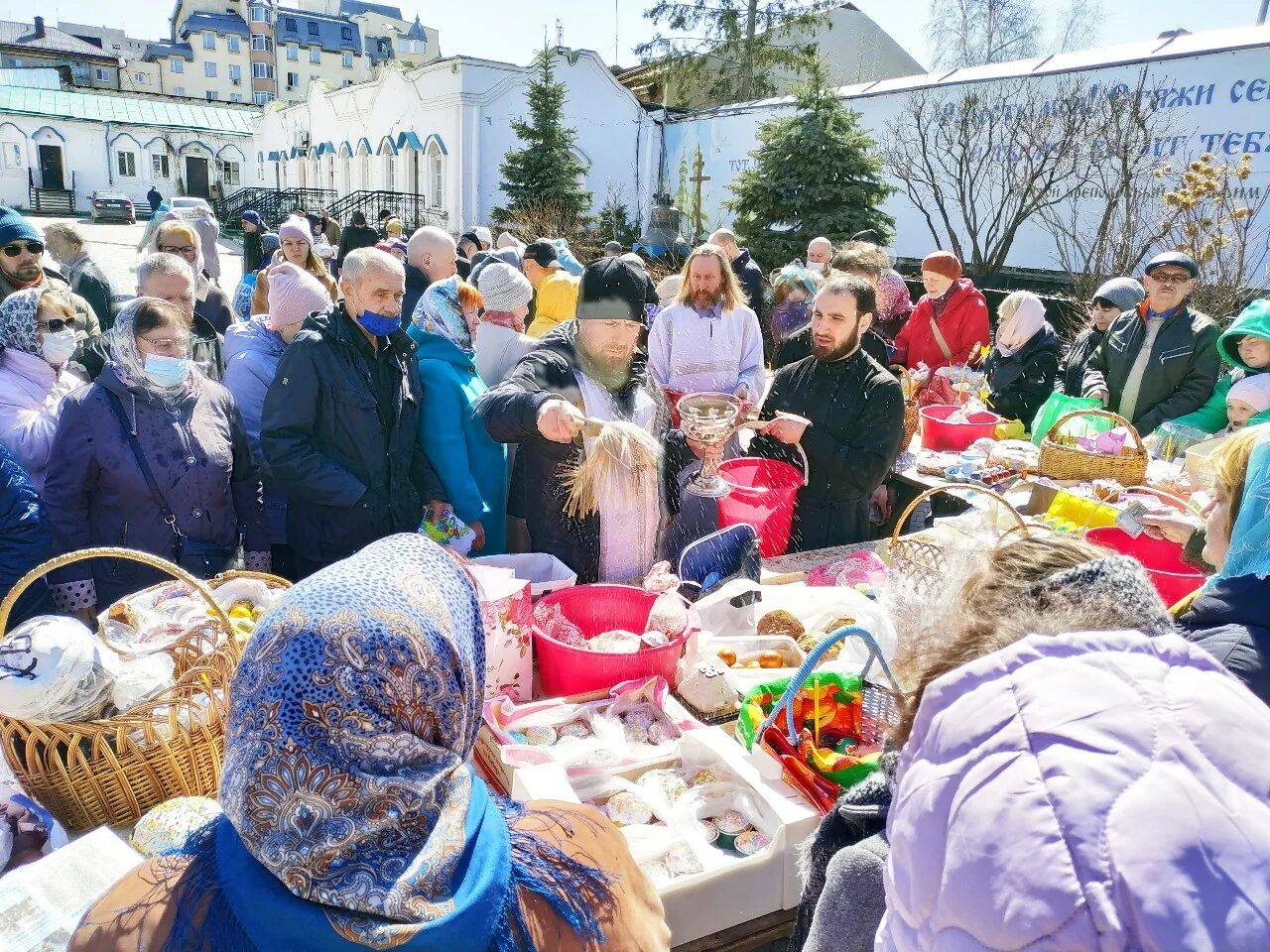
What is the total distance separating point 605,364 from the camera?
317cm

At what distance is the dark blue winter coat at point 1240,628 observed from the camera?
1702 millimetres

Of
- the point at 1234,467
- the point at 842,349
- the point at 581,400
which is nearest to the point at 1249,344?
the point at 842,349

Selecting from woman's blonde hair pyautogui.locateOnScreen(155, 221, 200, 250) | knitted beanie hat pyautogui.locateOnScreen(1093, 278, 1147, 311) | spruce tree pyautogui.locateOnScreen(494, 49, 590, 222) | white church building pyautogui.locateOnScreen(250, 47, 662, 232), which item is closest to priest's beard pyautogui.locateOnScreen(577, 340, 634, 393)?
woman's blonde hair pyautogui.locateOnScreen(155, 221, 200, 250)

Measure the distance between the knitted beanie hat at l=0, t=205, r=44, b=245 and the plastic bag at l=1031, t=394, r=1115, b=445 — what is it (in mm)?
5504

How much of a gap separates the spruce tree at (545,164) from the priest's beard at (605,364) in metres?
19.1

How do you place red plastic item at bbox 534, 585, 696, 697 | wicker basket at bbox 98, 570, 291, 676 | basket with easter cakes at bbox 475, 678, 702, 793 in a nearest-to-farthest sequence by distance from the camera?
wicker basket at bbox 98, 570, 291, 676 → basket with easter cakes at bbox 475, 678, 702, 793 → red plastic item at bbox 534, 585, 696, 697

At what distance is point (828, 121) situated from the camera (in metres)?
16.1

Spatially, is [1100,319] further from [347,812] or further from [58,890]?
[58,890]

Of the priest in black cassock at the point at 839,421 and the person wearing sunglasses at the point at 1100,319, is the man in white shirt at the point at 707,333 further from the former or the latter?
the person wearing sunglasses at the point at 1100,319

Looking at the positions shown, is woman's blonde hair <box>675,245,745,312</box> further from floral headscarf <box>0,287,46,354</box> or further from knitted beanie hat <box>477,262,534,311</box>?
floral headscarf <box>0,287,46,354</box>

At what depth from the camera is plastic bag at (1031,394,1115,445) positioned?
4523mm

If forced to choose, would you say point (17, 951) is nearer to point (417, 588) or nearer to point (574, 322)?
point (417, 588)

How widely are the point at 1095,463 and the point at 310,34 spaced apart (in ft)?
239

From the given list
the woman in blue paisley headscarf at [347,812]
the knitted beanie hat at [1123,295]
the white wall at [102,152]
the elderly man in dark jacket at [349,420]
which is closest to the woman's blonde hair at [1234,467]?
the woman in blue paisley headscarf at [347,812]
